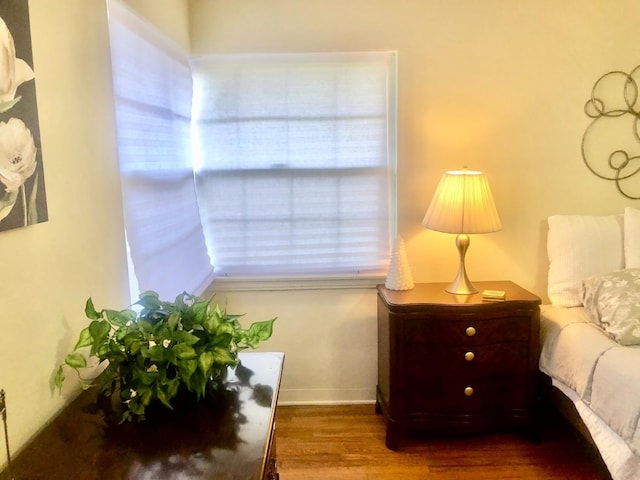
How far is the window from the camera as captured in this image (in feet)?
8.69

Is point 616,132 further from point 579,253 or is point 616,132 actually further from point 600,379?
point 600,379

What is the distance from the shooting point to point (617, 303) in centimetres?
211

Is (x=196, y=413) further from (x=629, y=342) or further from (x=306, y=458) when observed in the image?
(x=629, y=342)

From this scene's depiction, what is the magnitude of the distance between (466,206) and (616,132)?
102 centimetres

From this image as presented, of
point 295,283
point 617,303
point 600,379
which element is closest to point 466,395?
point 600,379

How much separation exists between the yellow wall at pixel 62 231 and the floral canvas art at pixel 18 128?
0.14 feet

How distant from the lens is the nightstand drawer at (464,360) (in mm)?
2369

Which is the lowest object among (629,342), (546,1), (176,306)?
(629,342)

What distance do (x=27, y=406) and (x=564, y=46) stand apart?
2.81 meters

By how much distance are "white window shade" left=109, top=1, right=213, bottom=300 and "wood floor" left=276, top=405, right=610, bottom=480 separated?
93cm

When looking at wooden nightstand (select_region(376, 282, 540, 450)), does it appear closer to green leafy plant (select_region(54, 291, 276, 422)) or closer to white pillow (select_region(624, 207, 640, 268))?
white pillow (select_region(624, 207, 640, 268))

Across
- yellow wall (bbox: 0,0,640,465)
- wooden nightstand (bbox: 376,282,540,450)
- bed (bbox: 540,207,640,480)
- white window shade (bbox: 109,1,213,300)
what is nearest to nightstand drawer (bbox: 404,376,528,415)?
wooden nightstand (bbox: 376,282,540,450)

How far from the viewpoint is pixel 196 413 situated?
1.18 meters

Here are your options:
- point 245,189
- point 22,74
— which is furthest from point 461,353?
point 22,74
